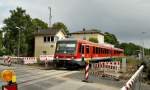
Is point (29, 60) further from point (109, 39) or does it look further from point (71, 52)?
point (109, 39)

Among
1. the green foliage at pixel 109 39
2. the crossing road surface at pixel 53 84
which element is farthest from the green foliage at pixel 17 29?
the green foliage at pixel 109 39

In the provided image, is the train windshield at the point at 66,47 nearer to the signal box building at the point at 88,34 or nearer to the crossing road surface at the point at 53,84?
the crossing road surface at the point at 53,84

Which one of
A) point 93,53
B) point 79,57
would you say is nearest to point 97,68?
point 79,57

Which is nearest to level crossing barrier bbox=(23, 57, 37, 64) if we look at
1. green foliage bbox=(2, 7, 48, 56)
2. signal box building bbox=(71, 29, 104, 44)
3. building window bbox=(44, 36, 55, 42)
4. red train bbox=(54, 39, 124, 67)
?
red train bbox=(54, 39, 124, 67)

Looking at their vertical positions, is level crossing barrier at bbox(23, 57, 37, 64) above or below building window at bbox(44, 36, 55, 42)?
below

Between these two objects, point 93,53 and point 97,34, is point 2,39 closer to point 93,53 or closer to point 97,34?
point 97,34

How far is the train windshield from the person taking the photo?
33781mm

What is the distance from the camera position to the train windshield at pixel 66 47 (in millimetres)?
33781

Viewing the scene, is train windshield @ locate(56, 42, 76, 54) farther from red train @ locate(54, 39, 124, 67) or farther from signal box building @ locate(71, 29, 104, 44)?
signal box building @ locate(71, 29, 104, 44)

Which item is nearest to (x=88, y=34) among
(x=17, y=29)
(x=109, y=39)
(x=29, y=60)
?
(x=109, y=39)

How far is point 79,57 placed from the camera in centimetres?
3391

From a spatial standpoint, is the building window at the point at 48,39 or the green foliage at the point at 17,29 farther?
the green foliage at the point at 17,29

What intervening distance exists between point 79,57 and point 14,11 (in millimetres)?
57438

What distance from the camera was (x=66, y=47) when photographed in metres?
34.3
